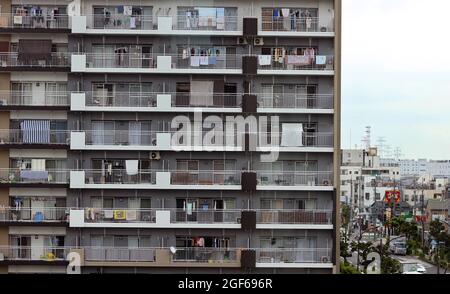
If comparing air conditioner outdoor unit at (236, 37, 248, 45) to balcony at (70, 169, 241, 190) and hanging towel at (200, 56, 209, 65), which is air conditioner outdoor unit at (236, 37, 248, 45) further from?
balcony at (70, 169, 241, 190)

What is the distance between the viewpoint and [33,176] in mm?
1843

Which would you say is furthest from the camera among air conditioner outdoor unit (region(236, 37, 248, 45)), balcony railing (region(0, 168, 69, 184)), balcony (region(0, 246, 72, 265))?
air conditioner outdoor unit (region(236, 37, 248, 45))

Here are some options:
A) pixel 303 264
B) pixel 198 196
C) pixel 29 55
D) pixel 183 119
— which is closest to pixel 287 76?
pixel 183 119

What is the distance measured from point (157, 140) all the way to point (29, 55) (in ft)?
1.90

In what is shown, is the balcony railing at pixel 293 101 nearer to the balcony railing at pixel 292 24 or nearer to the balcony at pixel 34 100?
the balcony railing at pixel 292 24

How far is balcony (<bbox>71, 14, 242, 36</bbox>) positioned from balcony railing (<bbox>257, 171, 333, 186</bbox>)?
0.53 meters

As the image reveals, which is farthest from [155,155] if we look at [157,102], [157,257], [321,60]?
[321,60]

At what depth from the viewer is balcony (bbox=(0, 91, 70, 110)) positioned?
1.79 meters

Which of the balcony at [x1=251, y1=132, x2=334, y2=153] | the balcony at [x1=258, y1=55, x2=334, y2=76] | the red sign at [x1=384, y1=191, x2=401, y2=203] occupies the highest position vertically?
the balcony at [x1=258, y1=55, x2=334, y2=76]

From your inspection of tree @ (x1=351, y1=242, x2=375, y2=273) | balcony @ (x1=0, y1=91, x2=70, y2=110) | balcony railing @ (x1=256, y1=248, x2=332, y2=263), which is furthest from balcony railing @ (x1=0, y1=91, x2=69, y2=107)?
tree @ (x1=351, y1=242, x2=375, y2=273)

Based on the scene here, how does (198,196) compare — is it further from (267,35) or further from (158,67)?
(267,35)

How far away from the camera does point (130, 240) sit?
1880 mm

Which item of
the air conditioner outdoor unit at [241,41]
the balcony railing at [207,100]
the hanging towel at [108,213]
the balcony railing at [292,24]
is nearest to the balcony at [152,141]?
the balcony railing at [207,100]

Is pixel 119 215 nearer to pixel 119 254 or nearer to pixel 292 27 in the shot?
pixel 119 254
